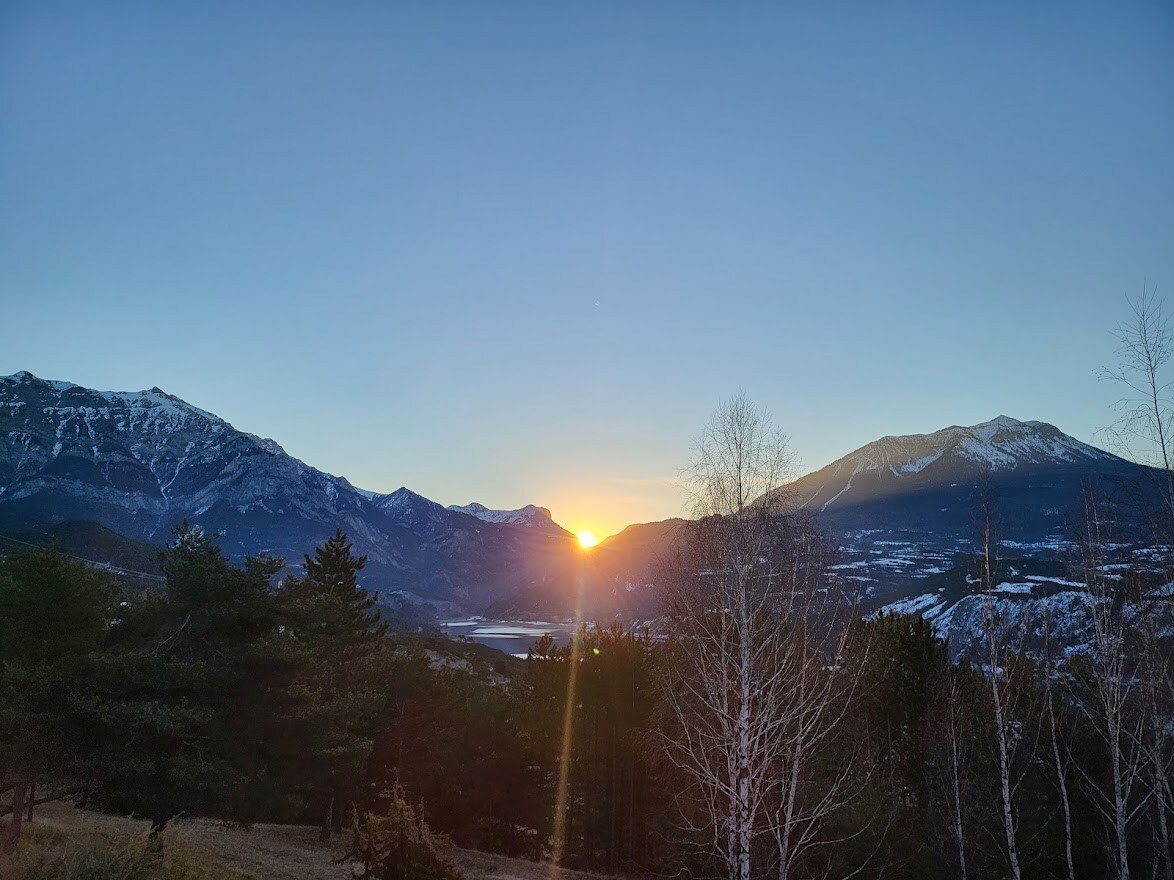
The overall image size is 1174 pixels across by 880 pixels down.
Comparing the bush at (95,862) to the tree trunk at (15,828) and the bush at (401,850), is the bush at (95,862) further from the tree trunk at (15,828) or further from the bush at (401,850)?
the bush at (401,850)

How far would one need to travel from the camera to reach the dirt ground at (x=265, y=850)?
68.6ft

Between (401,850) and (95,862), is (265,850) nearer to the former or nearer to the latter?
(95,862)

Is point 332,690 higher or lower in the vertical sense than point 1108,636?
lower

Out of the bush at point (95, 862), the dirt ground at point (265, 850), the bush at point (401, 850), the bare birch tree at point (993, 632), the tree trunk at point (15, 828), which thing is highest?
the bare birch tree at point (993, 632)

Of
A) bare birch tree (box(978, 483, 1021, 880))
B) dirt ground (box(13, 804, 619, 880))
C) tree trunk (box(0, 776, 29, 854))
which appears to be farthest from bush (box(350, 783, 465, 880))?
bare birch tree (box(978, 483, 1021, 880))

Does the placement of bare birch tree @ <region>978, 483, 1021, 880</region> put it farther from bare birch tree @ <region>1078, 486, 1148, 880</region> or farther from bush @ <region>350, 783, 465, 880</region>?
bush @ <region>350, 783, 465, 880</region>

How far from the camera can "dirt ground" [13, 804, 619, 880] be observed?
20.9 metres

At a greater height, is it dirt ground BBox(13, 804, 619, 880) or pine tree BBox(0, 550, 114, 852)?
pine tree BBox(0, 550, 114, 852)

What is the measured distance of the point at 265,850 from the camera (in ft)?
85.3

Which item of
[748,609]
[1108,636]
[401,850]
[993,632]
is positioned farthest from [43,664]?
[1108,636]

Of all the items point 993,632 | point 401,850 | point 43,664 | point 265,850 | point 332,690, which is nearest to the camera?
point 401,850

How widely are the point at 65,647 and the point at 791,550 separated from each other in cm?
2146

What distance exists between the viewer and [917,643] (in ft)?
102

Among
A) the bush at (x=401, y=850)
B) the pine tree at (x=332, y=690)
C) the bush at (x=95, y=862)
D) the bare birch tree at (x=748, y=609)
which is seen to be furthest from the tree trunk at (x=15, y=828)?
the bare birch tree at (x=748, y=609)
